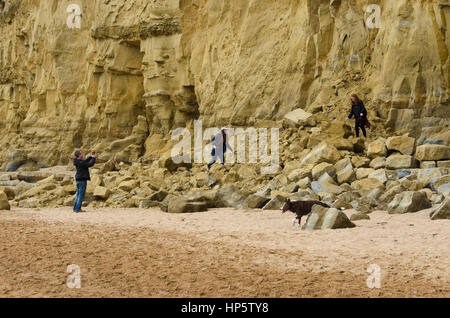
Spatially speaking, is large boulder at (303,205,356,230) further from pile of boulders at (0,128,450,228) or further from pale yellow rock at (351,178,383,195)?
pale yellow rock at (351,178,383,195)

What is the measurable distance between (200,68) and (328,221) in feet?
41.3

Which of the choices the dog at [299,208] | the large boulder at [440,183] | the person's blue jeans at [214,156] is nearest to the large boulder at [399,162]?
the large boulder at [440,183]

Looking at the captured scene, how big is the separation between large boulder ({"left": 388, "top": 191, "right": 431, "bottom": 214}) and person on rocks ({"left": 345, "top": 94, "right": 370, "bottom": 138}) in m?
4.23

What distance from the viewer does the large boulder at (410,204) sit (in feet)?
22.9

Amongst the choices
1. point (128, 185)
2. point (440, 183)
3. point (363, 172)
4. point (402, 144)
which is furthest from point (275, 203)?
point (128, 185)

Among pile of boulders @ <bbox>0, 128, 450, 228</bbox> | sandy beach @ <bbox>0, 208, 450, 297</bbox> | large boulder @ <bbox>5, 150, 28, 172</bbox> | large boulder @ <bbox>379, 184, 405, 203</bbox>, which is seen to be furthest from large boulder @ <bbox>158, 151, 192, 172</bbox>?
large boulder @ <bbox>5, 150, 28, 172</bbox>

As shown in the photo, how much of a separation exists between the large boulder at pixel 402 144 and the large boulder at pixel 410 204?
9.79ft

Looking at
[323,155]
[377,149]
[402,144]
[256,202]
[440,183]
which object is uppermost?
[402,144]

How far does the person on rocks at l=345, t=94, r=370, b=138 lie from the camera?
438 inches

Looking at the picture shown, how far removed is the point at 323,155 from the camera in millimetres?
10492

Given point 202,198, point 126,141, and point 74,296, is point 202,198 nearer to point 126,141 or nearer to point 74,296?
point 74,296

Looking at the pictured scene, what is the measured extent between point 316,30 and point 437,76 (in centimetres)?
404

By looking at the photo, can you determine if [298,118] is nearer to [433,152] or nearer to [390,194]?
[433,152]

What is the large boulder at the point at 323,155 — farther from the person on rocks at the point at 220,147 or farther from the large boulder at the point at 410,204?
the large boulder at the point at 410,204
